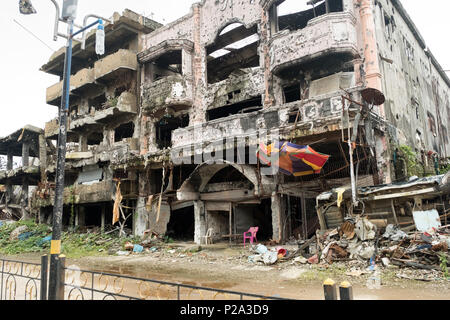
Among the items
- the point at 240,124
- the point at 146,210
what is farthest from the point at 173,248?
the point at 240,124

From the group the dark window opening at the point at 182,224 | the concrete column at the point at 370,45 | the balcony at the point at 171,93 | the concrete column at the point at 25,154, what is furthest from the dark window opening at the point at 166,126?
the concrete column at the point at 25,154

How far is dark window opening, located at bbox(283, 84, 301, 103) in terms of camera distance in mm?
16562

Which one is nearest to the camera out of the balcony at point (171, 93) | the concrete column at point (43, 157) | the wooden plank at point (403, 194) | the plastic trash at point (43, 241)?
the wooden plank at point (403, 194)

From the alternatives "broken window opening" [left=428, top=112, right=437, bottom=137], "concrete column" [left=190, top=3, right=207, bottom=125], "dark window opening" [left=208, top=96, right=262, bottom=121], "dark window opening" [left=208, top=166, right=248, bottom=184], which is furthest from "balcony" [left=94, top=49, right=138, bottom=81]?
"broken window opening" [left=428, top=112, right=437, bottom=137]

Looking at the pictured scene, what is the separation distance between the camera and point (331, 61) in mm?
14797

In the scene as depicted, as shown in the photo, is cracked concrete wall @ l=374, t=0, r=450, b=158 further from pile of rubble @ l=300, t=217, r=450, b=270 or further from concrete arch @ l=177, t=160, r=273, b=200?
pile of rubble @ l=300, t=217, r=450, b=270

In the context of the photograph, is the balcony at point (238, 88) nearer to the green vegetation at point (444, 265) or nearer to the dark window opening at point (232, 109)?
the dark window opening at point (232, 109)

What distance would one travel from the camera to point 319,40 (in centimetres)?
1398

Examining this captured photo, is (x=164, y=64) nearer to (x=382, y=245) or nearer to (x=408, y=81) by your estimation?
(x=408, y=81)

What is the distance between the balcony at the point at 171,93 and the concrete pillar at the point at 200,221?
20.3ft

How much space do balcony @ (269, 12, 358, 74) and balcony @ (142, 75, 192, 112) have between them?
6412 millimetres

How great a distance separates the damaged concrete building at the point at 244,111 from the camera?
538 inches

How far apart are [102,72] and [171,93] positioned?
299 inches

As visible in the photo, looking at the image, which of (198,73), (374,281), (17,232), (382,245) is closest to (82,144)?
(17,232)
